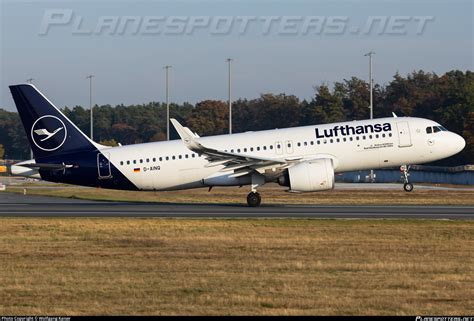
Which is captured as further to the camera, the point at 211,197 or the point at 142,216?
the point at 211,197

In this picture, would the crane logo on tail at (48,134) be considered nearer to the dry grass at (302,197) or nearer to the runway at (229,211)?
the runway at (229,211)

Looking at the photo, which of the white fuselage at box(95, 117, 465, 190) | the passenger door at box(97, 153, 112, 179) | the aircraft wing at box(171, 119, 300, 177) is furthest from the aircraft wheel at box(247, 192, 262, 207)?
the passenger door at box(97, 153, 112, 179)

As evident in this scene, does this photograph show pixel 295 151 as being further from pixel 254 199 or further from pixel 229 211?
pixel 229 211

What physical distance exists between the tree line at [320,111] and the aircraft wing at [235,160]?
47789 millimetres

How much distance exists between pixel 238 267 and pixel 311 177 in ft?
64.2

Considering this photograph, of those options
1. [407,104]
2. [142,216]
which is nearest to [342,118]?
[407,104]

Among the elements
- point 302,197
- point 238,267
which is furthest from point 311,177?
point 238,267

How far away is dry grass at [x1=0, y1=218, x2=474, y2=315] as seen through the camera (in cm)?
1764

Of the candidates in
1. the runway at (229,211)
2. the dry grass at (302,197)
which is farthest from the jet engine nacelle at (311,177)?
the dry grass at (302,197)

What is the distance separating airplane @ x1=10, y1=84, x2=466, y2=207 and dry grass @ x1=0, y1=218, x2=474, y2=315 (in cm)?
903

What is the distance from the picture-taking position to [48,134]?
147ft

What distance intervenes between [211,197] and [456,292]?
37616mm

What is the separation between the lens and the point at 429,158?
1774 inches

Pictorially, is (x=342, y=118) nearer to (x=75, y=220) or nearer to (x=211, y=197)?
(x=211, y=197)
